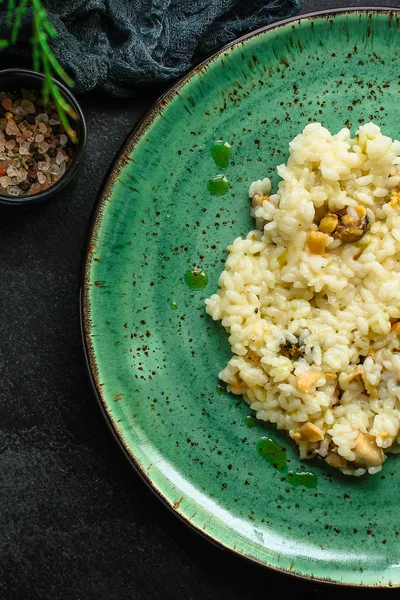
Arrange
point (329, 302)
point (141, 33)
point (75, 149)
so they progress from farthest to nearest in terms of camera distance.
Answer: point (141, 33) < point (75, 149) < point (329, 302)

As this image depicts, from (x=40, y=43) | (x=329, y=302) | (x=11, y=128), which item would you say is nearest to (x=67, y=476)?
(x=329, y=302)

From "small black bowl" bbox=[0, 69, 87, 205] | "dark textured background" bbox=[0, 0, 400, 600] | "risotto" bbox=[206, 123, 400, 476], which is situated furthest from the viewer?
"dark textured background" bbox=[0, 0, 400, 600]

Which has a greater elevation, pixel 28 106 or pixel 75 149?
pixel 28 106

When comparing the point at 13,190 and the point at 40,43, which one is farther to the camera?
the point at 13,190

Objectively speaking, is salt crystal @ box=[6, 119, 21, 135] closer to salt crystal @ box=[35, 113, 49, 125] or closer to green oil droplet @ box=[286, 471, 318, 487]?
salt crystal @ box=[35, 113, 49, 125]

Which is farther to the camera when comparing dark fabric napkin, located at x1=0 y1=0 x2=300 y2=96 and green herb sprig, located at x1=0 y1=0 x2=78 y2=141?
dark fabric napkin, located at x1=0 y1=0 x2=300 y2=96

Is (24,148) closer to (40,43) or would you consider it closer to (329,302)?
(40,43)

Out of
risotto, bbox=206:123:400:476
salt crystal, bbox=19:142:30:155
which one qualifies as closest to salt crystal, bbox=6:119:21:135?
salt crystal, bbox=19:142:30:155

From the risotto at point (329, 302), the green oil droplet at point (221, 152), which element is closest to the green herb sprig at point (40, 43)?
the green oil droplet at point (221, 152)
